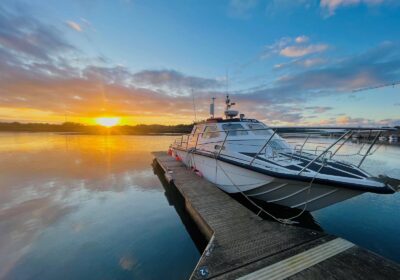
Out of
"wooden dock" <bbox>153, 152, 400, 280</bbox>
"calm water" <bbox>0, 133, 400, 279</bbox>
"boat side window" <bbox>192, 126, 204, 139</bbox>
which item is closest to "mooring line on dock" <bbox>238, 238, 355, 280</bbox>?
"wooden dock" <bbox>153, 152, 400, 280</bbox>

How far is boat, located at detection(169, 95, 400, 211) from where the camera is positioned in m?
4.43

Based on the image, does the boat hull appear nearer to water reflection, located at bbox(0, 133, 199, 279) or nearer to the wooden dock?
the wooden dock

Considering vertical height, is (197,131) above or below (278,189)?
above

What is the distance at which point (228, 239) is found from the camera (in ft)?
13.0

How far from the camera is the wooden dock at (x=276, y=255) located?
300 centimetres

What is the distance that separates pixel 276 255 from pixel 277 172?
6.35ft

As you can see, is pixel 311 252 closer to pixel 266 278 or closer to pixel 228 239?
pixel 266 278

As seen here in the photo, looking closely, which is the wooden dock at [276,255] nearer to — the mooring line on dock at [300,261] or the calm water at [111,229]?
the mooring line on dock at [300,261]

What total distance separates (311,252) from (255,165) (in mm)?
2503

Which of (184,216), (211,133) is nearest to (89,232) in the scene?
(184,216)

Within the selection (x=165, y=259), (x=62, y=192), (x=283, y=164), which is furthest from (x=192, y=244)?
(x=62, y=192)

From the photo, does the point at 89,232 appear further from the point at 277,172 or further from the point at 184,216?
the point at 277,172

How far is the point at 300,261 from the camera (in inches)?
128

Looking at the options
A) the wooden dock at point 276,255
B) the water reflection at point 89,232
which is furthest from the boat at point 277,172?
the water reflection at point 89,232
